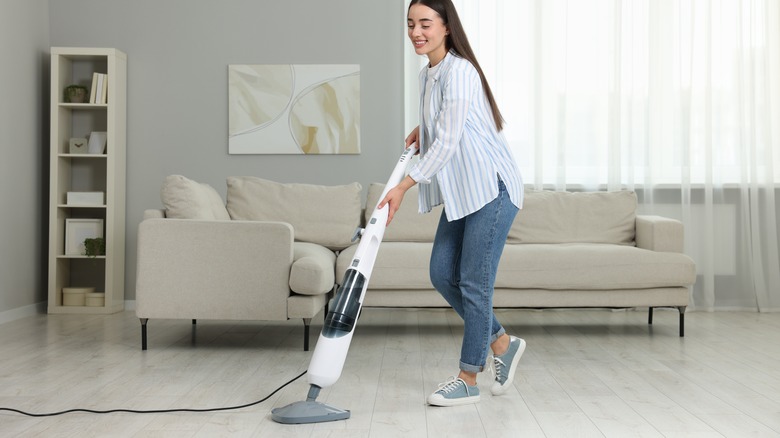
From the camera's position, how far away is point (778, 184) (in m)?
5.02

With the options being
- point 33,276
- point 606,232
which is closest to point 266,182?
point 33,276

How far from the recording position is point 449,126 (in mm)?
2285

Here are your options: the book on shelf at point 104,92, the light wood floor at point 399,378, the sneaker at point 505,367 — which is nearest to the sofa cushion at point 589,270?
the light wood floor at point 399,378

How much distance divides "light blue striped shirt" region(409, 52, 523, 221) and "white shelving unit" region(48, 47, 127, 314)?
2.91m

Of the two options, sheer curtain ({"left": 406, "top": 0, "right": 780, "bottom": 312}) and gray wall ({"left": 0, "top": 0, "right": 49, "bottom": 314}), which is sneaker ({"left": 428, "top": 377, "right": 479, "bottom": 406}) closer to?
sheer curtain ({"left": 406, "top": 0, "right": 780, "bottom": 312})

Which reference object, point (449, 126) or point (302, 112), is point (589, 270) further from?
point (302, 112)

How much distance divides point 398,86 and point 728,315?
90.9 inches

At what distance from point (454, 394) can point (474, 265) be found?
0.38m

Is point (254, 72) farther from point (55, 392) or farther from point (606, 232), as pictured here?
point (55, 392)

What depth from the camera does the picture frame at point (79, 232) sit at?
189 inches

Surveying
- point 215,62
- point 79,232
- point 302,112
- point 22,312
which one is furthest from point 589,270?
point 22,312

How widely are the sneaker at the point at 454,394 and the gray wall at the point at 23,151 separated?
286cm

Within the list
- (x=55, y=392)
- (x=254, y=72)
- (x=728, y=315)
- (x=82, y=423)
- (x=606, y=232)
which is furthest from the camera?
(x=254, y=72)

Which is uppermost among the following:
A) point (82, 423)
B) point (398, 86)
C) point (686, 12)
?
point (686, 12)
